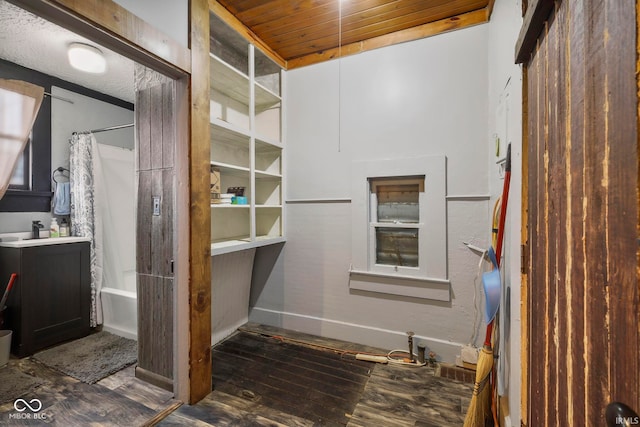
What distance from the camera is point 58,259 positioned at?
2.63 meters

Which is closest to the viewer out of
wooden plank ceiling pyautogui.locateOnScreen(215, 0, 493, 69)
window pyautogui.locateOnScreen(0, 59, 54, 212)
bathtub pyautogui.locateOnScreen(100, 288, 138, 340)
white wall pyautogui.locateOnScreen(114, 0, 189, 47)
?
white wall pyautogui.locateOnScreen(114, 0, 189, 47)

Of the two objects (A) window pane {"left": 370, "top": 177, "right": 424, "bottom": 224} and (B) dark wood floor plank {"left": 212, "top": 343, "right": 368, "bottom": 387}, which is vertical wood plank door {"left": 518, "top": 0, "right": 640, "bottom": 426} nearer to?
(B) dark wood floor plank {"left": 212, "top": 343, "right": 368, "bottom": 387}

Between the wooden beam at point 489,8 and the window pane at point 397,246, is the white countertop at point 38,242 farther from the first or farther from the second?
the wooden beam at point 489,8

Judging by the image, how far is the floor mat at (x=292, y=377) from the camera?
1.79 m

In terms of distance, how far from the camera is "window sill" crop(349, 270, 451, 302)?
229cm

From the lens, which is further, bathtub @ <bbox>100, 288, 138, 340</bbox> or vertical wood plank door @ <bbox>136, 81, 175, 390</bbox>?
bathtub @ <bbox>100, 288, 138, 340</bbox>

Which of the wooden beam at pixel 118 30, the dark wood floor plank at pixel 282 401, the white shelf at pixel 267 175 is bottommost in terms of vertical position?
the dark wood floor plank at pixel 282 401

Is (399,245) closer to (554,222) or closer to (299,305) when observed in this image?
(299,305)

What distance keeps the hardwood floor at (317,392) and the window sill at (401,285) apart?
1.75 ft

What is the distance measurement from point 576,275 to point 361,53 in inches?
97.5

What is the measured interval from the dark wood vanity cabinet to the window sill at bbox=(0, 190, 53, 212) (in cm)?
43

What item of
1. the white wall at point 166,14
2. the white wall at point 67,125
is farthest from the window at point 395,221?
the white wall at point 67,125
